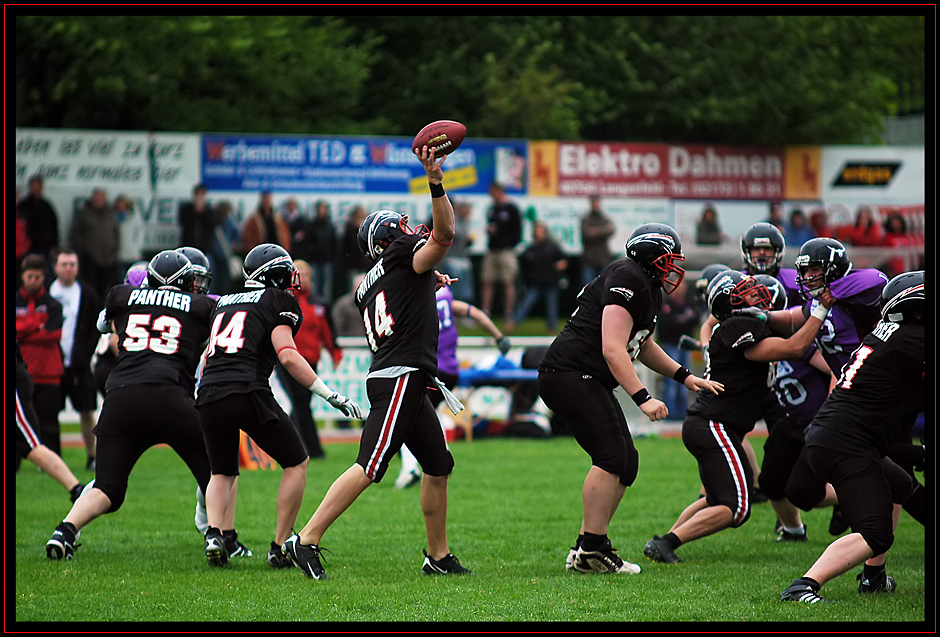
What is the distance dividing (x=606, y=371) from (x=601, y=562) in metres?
1.11

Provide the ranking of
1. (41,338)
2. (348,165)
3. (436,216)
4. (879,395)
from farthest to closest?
(348,165) < (41,338) < (436,216) < (879,395)

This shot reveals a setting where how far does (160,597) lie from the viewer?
6.16 meters

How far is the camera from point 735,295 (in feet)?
23.8

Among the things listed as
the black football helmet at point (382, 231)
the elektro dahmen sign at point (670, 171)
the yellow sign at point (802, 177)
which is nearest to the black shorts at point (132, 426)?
the black football helmet at point (382, 231)

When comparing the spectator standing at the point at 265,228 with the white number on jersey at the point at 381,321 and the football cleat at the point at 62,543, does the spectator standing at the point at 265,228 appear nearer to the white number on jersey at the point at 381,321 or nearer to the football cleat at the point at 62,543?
the football cleat at the point at 62,543

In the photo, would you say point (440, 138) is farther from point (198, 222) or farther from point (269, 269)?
point (198, 222)

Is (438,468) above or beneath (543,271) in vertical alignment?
beneath

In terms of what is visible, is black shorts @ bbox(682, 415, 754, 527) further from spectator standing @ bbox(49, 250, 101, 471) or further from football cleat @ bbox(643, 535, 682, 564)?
spectator standing @ bbox(49, 250, 101, 471)

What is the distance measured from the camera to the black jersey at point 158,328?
7516mm

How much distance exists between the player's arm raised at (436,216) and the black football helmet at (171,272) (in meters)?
1.93

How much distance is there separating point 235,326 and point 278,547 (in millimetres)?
1359

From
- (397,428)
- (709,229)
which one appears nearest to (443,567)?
(397,428)

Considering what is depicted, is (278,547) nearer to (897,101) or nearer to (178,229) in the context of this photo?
(178,229)

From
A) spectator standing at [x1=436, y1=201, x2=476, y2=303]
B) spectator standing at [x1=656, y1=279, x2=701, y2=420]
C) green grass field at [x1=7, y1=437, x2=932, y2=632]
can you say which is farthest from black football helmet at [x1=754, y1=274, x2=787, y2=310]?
spectator standing at [x1=436, y1=201, x2=476, y2=303]
